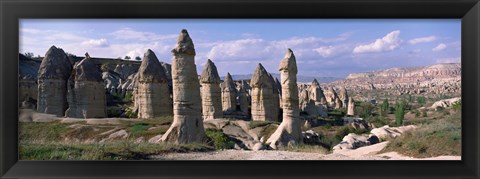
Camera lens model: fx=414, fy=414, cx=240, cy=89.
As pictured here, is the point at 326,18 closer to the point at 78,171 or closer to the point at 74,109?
the point at 78,171

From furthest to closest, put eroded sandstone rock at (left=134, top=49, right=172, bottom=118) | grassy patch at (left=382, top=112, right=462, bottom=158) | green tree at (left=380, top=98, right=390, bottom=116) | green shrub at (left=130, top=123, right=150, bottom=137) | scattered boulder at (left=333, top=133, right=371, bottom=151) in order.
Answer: green tree at (left=380, top=98, right=390, bottom=116) < eroded sandstone rock at (left=134, top=49, right=172, bottom=118) < green shrub at (left=130, top=123, right=150, bottom=137) < scattered boulder at (left=333, top=133, right=371, bottom=151) < grassy patch at (left=382, top=112, right=462, bottom=158)

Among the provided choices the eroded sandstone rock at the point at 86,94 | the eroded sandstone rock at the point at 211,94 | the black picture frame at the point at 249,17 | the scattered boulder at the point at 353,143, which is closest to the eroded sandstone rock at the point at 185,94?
the scattered boulder at the point at 353,143

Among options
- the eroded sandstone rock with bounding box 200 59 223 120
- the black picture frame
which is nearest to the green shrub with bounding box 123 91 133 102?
the eroded sandstone rock with bounding box 200 59 223 120

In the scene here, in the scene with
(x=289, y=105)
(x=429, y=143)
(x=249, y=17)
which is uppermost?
(x=249, y=17)

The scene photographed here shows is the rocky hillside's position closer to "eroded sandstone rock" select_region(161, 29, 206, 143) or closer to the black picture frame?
"eroded sandstone rock" select_region(161, 29, 206, 143)

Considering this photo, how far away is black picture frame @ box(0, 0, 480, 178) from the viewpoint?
3066 millimetres

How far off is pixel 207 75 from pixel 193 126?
9.27 meters

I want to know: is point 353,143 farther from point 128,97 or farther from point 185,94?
point 128,97

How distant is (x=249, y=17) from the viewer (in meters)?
3.09

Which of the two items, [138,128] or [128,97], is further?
[128,97]

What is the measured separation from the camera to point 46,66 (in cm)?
1694

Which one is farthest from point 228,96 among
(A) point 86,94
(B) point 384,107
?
(B) point 384,107

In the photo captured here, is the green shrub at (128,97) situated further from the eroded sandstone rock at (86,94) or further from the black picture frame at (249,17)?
the black picture frame at (249,17)

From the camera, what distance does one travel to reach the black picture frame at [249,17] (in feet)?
10.1
